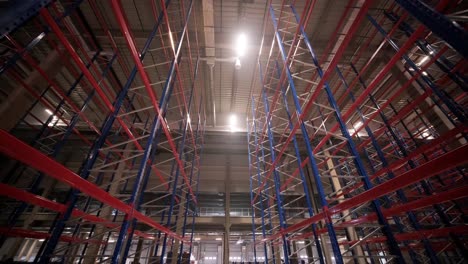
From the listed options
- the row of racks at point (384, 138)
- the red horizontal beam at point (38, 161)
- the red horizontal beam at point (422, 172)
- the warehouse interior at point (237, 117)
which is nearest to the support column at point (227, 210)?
the warehouse interior at point (237, 117)

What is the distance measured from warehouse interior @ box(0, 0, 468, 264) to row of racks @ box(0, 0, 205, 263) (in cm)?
6

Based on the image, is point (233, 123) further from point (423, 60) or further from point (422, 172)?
point (422, 172)

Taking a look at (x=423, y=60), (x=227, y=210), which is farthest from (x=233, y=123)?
(x=423, y=60)

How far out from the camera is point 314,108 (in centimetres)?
1346

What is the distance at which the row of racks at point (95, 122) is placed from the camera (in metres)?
3.81

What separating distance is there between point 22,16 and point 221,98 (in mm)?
11578

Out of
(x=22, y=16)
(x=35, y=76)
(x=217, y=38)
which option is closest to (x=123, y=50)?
(x=35, y=76)

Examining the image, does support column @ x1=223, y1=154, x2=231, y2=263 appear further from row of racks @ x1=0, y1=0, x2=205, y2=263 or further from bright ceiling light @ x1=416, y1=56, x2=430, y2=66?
bright ceiling light @ x1=416, y1=56, x2=430, y2=66

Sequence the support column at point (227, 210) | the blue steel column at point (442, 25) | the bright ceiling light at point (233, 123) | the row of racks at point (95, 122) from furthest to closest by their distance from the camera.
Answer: the bright ceiling light at point (233, 123) → the support column at point (227, 210) → the row of racks at point (95, 122) → the blue steel column at point (442, 25)

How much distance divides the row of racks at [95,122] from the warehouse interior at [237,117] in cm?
6

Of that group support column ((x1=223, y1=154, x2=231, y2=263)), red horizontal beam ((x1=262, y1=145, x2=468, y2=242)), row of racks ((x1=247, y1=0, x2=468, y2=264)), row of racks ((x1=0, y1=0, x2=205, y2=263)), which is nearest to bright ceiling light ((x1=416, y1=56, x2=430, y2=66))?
row of racks ((x1=247, y1=0, x2=468, y2=264))

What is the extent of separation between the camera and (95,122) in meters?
13.6

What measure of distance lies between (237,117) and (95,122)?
393 inches

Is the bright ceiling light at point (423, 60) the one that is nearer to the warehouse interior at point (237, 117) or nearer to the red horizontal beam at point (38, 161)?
the warehouse interior at point (237, 117)
